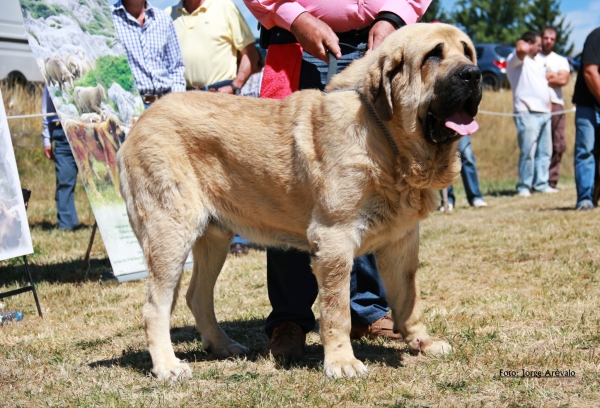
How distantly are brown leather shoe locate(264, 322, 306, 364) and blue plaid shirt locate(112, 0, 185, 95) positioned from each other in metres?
3.34

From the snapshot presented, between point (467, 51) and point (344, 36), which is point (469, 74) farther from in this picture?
point (344, 36)

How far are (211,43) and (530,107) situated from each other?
7052 mm

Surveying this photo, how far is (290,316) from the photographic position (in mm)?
3945

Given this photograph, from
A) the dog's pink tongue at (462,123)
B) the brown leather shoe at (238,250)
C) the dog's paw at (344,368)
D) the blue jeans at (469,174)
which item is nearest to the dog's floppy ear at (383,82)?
the dog's pink tongue at (462,123)

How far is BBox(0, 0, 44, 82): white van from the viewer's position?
275 inches

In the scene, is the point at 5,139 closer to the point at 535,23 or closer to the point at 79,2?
the point at 79,2

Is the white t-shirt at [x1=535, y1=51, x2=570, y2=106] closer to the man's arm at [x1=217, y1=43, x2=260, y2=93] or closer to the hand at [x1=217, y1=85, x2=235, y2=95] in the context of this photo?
the man's arm at [x1=217, y1=43, x2=260, y2=93]

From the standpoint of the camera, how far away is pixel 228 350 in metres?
3.94

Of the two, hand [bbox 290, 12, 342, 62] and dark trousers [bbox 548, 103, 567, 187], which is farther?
dark trousers [bbox 548, 103, 567, 187]

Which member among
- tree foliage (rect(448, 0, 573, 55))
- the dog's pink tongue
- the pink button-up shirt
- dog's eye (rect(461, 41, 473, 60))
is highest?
the pink button-up shirt

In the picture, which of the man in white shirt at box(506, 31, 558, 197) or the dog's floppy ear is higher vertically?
the dog's floppy ear

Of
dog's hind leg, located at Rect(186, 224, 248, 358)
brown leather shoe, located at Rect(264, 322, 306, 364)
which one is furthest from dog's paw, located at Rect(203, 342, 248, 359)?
brown leather shoe, located at Rect(264, 322, 306, 364)

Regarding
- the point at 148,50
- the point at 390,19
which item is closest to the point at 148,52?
the point at 148,50

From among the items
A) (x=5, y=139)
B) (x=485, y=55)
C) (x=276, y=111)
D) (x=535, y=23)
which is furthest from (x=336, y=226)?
(x=535, y=23)
